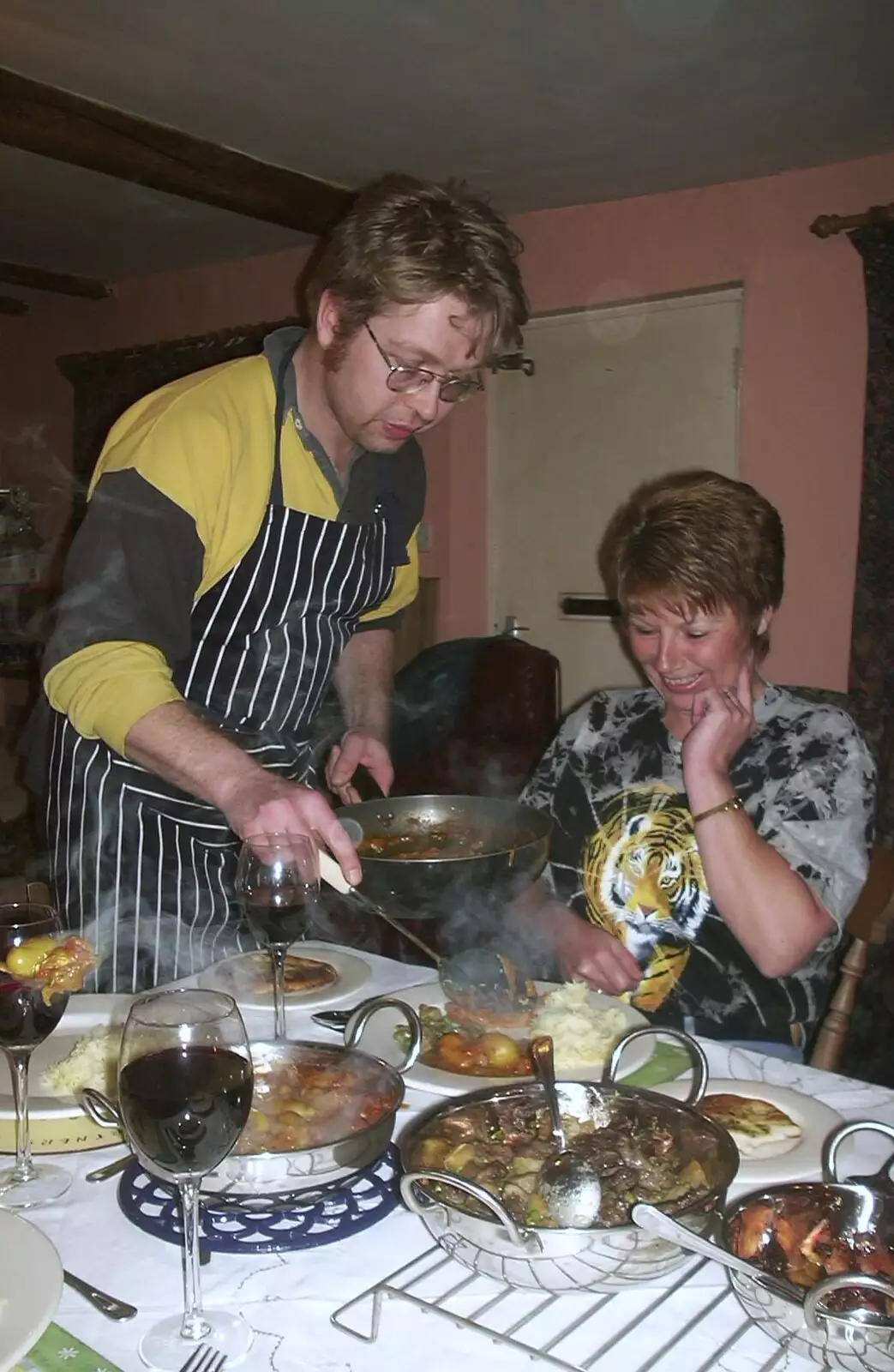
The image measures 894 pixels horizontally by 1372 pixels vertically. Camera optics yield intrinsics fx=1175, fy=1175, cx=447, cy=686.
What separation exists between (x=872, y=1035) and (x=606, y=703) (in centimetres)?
154

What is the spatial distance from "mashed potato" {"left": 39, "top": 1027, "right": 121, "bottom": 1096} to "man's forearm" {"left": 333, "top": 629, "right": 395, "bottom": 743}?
102 cm

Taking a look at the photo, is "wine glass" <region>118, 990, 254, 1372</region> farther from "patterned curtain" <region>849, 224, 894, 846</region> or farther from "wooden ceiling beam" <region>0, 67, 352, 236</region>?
"wooden ceiling beam" <region>0, 67, 352, 236</region>

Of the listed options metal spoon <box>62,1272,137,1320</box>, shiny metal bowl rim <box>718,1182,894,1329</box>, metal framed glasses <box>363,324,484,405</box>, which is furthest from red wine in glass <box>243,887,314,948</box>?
metal framed glasses <box>363,324,484,405</box>

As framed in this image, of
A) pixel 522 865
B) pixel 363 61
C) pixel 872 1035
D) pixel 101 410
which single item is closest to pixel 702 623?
pixel 522 865

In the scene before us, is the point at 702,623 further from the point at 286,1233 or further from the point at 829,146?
the point at 829,146

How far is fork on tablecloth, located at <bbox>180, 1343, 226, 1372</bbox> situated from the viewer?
2.64 ft

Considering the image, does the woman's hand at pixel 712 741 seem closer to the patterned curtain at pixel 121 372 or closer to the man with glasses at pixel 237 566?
the man with glasses at pixel 237 566

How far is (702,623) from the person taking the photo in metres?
1.89

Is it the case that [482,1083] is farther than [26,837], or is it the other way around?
[26,837]

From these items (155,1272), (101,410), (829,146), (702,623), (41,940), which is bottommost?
(155,1272)

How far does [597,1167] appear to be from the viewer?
3.07ft

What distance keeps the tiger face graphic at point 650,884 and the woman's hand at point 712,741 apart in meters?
0.12

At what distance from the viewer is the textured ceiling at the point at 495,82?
2947mm

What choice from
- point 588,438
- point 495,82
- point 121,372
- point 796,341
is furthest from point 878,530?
point 121,372
